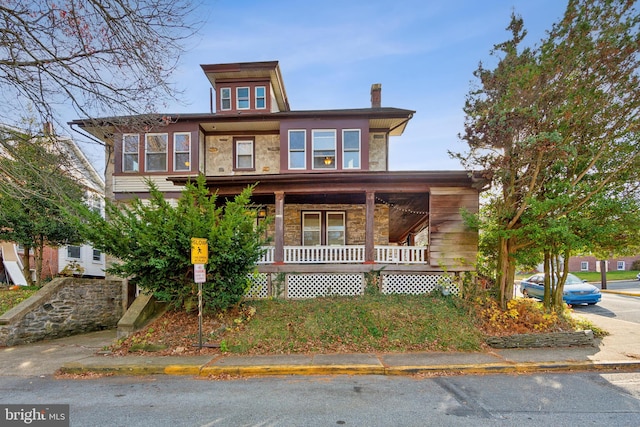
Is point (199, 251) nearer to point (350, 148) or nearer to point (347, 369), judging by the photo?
point (347, 369)

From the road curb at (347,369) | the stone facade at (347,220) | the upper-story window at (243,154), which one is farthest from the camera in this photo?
the upper-story window at (243,154)

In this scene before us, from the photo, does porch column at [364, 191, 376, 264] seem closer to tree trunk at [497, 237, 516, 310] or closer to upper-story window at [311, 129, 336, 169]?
upper-story window at [311, 129, 336, 169]

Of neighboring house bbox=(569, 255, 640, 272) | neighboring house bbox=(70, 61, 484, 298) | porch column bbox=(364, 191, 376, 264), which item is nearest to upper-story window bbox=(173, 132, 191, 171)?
neighboring house bbox=(70, 61, 484, 298)

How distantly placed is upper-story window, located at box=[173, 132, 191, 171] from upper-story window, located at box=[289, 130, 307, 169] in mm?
4198

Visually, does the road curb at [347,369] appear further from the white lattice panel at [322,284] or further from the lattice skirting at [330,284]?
the white lattice panel at [322,284]

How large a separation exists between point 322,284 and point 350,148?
19.5 feet

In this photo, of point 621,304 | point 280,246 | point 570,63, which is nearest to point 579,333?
point 570,63

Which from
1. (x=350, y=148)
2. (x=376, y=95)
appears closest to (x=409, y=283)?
(x=350, y=148)

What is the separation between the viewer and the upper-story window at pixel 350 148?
43.3 feet

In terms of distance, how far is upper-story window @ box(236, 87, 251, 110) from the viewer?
14.3 metres

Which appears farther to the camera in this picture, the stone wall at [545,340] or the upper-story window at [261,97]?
the upper-story window at [261,97]

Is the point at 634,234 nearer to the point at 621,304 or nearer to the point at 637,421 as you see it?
the point at 637,421

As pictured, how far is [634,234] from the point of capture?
28.3 ft

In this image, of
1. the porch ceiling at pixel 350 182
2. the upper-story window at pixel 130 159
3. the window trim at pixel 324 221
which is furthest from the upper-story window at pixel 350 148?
the upper-story window at pixel 130 159
